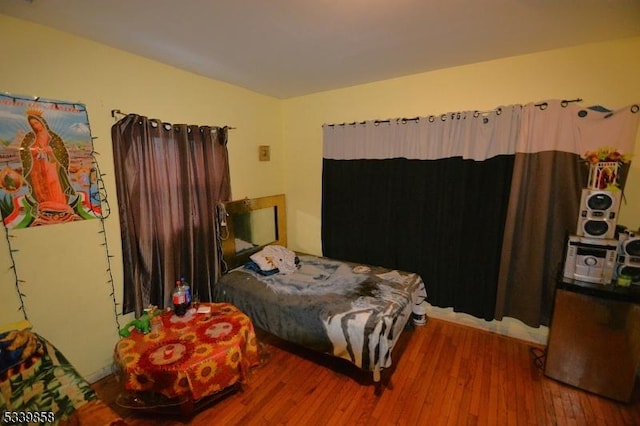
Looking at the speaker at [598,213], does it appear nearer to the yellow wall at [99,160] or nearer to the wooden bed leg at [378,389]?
the wooden bed leg at [378,389]

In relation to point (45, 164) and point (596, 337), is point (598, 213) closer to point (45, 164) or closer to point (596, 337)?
point (596, 337)

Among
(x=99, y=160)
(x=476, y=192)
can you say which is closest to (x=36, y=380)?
(x=99, y=160)

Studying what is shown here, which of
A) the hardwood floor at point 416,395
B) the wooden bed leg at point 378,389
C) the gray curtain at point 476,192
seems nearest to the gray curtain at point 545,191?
the gray curtain at point 476,192

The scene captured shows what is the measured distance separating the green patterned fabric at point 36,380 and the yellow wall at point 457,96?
101 inches

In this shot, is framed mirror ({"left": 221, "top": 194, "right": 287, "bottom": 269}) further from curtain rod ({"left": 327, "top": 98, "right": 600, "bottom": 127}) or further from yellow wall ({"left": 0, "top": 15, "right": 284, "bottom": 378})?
curtain rod ({"left": 327, "top": 98, "right": 600, "bottom": 127})

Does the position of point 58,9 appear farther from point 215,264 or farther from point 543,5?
point 543,5

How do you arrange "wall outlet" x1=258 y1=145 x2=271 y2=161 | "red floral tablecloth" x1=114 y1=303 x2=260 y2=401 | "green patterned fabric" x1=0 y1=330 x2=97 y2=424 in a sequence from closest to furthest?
"green patterned fabric" x1=0 y1=330 x2=97 y2=424, "red floral tablecloth" x1=114 y1=303 x2=260 y2=401, "wall outlet" x1=258 y1=145 x2=271 y2=161

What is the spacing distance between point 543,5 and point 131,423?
3.51 meters

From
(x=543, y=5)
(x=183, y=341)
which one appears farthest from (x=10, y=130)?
(x=543, y=5)

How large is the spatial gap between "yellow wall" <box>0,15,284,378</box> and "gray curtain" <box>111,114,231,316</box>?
0.35 feet

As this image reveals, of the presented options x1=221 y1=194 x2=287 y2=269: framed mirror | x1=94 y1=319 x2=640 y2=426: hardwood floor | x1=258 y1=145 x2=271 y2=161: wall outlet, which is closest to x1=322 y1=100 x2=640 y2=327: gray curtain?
x1=94 y1=319 x2=640 y2=426: hardwood floor

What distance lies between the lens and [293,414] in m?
1.79

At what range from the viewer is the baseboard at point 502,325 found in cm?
244

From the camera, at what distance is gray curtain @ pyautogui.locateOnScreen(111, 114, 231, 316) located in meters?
2.10
